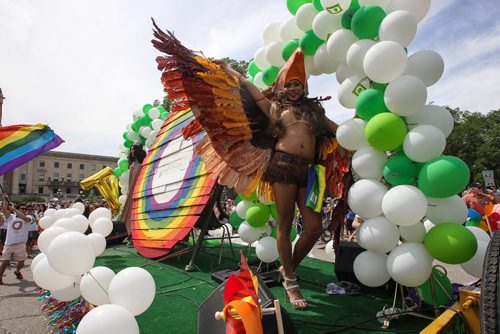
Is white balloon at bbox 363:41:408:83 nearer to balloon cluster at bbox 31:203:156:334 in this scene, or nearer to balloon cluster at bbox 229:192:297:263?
balloon cluster at bbox 229:192:297:263

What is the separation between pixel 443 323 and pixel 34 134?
235 inches

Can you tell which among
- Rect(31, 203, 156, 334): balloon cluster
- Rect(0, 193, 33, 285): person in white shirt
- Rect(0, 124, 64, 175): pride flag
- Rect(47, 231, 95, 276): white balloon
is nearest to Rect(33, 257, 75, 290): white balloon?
Rect(31, 203, 156, 334): balloon cluster

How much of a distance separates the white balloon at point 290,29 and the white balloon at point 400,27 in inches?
42.9

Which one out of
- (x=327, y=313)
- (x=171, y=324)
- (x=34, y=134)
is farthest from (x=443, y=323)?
(x=34, y=134)

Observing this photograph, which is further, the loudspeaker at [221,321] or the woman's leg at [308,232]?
the woman's leg at [308,232]

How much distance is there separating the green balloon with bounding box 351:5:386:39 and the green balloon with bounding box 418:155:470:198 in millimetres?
1079

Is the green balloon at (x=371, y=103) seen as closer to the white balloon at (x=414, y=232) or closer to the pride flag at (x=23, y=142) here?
the white balloon at (x=414, y=232)

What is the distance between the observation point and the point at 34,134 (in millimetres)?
5312

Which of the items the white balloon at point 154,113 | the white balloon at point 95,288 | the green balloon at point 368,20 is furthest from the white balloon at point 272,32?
the white balloon at point 154,113

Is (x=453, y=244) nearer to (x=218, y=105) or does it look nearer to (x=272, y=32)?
(x=218, y=105)

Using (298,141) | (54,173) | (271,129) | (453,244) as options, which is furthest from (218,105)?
(54,173)

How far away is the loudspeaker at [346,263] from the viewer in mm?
3131

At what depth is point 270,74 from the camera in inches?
132

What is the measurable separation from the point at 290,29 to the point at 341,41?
0.83 m
